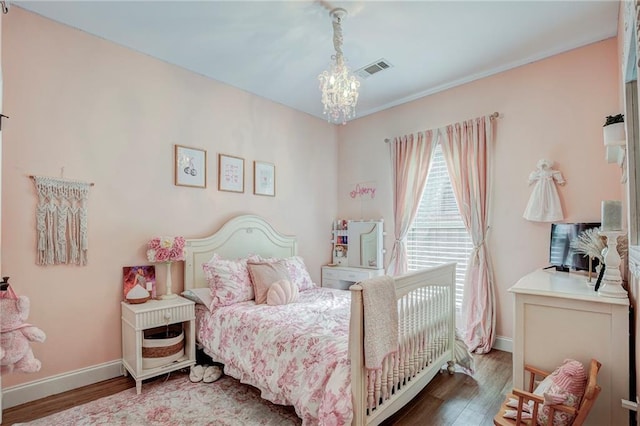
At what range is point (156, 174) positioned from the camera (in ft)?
9.78

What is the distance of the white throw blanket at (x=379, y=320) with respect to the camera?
1741 millimetres

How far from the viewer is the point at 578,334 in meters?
1.76

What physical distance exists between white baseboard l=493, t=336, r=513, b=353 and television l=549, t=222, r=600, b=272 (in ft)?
2.96

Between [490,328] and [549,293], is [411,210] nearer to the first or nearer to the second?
[490,328]

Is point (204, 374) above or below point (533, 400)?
below

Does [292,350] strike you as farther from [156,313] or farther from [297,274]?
[297,274]

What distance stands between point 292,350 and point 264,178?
2.27m

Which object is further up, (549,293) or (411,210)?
(411,210)

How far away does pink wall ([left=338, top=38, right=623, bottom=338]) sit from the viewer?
2734 millimetres

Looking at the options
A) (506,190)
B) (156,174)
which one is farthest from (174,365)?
(506,190)

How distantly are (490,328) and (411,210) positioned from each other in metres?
1.50

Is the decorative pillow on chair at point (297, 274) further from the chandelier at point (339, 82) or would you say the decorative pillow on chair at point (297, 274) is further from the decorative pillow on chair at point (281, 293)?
the chandelier at point (339, 82)

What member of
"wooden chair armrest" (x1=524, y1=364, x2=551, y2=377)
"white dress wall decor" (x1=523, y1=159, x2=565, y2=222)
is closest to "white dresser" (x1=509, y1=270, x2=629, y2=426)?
"wooden chair armrest" (x1=524, y1=364, x2=551, y2=377)

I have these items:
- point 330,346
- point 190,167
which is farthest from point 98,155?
point 330,346
